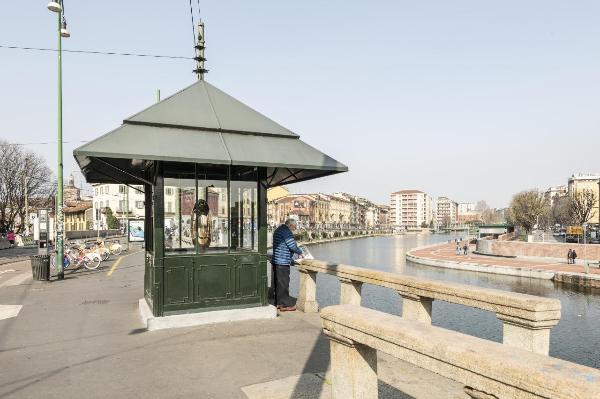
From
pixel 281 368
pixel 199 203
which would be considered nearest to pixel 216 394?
pixel 281 368

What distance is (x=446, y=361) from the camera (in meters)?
2.47

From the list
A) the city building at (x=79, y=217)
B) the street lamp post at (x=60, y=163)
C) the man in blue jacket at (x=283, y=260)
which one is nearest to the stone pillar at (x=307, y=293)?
the man in blue jacket at (x=283, y=260)

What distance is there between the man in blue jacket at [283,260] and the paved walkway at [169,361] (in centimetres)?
60

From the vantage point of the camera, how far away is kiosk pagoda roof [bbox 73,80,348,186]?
Result: 7277 mm

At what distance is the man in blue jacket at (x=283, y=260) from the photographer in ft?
30.5

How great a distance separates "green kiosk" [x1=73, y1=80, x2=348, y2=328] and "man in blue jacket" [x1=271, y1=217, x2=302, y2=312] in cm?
65

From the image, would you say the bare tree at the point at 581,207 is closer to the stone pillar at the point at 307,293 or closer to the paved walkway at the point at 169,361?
the stone pillar at the point at 307,293

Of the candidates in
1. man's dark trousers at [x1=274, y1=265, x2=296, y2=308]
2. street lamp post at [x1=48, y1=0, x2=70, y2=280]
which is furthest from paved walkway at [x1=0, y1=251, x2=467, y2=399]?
street lamp post at [x1=48, y1=0, x2=70, y2=280]

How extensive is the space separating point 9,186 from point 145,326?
59.7 metres

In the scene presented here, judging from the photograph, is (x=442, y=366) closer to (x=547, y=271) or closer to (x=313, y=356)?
(x=313, y=356)

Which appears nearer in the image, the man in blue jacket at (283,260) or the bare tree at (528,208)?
Answer: the man in blue jacket at (283,260)

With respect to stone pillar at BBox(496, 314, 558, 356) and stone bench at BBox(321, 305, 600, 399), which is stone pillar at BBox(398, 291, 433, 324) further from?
stone bench at BBox(321, 305, 600, 399)

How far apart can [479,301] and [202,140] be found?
5415 mm

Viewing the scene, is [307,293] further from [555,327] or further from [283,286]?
[555,327]
